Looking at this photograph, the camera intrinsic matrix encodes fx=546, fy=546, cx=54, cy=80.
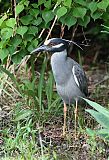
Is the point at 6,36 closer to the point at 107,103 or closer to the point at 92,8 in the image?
the point at 92,8

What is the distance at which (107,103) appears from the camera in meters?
6.45

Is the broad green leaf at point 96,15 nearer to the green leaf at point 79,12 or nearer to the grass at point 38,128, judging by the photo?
the green leaf at point 79,12

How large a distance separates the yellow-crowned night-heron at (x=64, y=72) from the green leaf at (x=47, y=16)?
25 cm

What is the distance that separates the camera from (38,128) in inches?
218

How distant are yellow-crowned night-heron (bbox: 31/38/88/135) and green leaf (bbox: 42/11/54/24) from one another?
0.25m

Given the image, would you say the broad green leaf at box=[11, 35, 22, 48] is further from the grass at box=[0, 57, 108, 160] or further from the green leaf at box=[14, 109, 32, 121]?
the green leaf at box=[14, 109, 32, 121]

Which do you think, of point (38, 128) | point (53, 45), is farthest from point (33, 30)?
point (38, 128)

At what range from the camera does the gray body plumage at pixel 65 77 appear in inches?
218

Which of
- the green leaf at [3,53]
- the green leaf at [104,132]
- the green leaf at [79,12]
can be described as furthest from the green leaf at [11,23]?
the green leaf at [104,132]

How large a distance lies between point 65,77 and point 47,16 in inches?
25.8

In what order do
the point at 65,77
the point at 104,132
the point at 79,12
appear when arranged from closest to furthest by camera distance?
the point at 104,132 → the point at 79,12 → the point at 65,77

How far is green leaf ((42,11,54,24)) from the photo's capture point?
18.4 feet

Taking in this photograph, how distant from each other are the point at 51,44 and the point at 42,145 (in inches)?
40.7

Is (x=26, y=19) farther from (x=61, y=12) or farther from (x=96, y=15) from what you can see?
(x=96, y=15)
